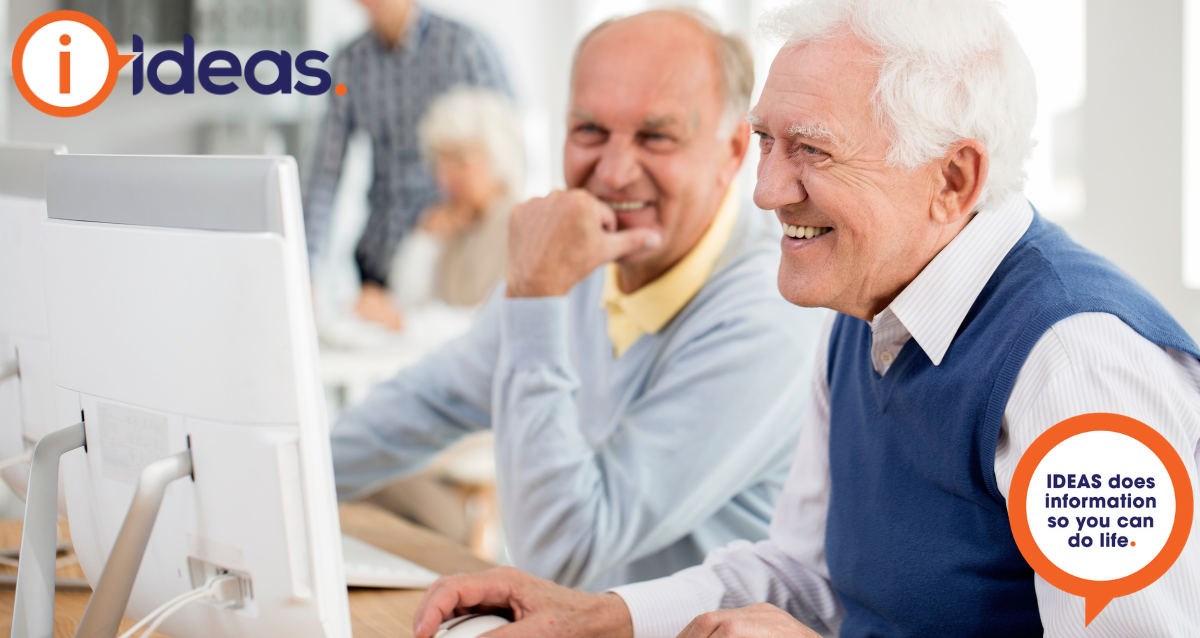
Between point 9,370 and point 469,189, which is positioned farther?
point 469,189

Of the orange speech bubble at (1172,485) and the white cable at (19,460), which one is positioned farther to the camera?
the white cable at (19,460)

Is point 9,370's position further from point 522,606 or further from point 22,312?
point 522,606

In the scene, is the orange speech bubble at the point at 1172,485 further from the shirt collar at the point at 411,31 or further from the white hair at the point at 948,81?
the shirt collar at the point at 411,31

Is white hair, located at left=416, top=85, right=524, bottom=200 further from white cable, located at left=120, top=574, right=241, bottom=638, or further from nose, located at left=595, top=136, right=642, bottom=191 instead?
white cable, located at left=120, top=574, right=241, bottom=638

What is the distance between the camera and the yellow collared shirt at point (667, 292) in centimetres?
133

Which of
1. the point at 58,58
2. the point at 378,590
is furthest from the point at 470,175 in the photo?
the point at 378,590

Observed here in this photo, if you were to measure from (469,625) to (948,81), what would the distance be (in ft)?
2.07

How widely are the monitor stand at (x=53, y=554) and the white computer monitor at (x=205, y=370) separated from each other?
0.02 meters


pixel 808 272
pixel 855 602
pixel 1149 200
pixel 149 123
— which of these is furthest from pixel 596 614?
pixel 149 123

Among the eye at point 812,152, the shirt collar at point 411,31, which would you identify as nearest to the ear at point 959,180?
the eye at point 812,152

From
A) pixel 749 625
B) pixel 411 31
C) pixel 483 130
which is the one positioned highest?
pixel 411 31

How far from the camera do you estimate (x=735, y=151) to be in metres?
1.38

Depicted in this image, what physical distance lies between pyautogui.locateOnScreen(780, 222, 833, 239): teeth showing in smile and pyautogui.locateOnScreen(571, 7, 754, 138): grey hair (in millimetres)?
430

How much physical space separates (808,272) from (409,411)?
791 millimetres
